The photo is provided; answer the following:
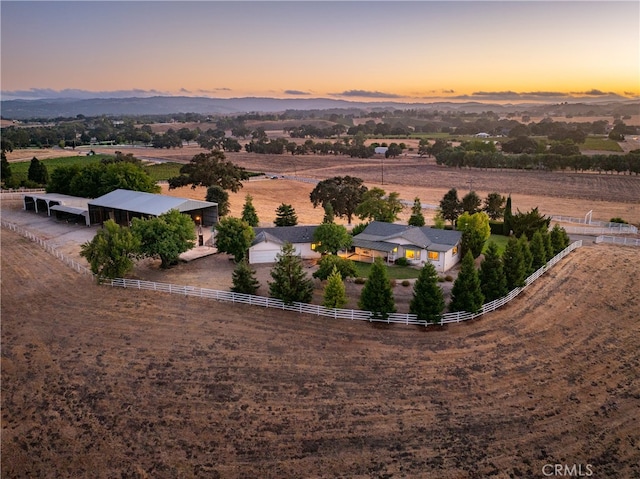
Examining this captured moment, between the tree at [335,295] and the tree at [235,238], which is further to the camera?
the tree at [235,238]

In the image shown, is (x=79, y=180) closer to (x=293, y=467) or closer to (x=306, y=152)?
(x=293, y=467)

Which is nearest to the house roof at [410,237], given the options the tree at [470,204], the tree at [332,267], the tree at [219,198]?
the tree at [332,267]

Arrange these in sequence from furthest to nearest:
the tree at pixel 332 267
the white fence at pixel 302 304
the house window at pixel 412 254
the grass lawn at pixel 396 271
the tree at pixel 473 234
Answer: the tree at pixel 473 234, the house window at pixel 412 254, the grass lawn at pixel 396 271, the tree at pixel 332 267, the white fence at pixel 302 304

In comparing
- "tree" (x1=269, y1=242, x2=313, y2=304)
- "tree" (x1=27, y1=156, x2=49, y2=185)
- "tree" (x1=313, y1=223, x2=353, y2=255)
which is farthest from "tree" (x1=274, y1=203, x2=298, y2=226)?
"tree" (x1=27, y1=156, x2=49, y2=185)

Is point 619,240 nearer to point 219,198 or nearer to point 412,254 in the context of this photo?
point 412,254

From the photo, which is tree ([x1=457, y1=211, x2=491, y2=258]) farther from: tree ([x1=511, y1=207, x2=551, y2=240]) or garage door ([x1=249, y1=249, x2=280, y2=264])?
garage door ([x1=249, y1=249, x2=280, y2=264])

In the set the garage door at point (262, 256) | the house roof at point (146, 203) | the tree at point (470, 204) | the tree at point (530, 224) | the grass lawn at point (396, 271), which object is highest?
the house roof at point (146, 203)

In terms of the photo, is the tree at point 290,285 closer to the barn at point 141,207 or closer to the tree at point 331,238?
the tree at point 331,238

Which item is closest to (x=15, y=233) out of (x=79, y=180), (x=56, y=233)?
(x=56, y=233)
